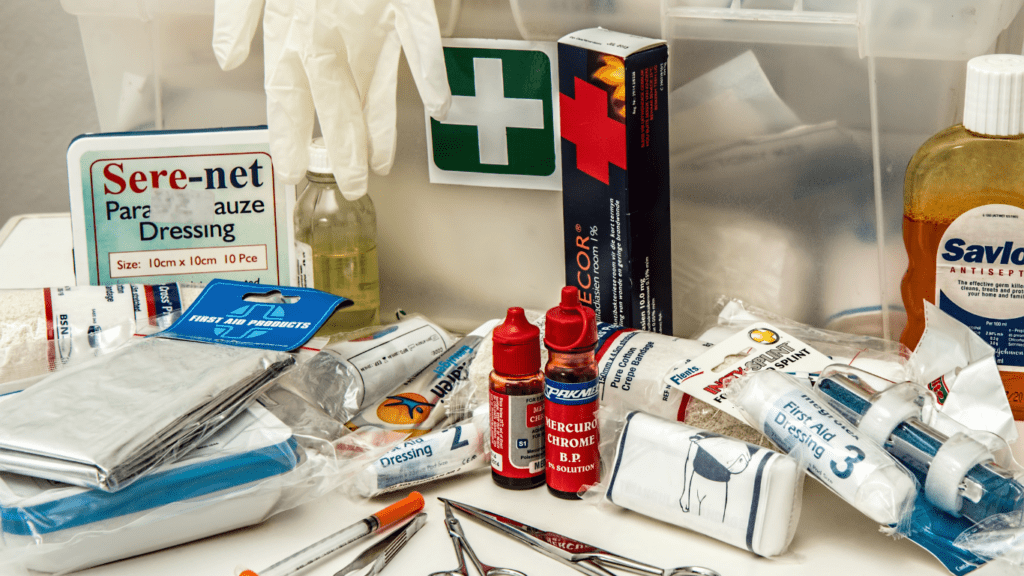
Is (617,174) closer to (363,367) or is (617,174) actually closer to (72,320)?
(363,367)

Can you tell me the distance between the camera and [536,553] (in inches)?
22.3

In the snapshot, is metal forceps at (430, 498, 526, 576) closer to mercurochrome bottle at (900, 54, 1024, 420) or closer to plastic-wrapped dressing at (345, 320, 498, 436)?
plastic-wrapped dressing at (345, 320, 498, 436)

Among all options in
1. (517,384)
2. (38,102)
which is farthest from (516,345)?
(38,102)

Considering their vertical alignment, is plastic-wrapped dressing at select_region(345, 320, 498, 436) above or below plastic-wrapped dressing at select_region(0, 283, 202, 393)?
below

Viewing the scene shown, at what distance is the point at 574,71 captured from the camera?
0.70 m

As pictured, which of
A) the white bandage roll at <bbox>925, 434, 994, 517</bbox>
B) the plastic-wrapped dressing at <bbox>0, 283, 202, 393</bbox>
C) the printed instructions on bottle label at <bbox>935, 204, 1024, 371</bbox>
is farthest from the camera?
the plastic-wrapped dressing at <bbox>0, 283, 202, 393</bbox>

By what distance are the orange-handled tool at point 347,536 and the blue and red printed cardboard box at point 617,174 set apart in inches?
9.1

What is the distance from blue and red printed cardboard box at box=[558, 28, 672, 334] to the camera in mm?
681

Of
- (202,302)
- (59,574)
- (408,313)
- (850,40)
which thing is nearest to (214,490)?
(59,574)

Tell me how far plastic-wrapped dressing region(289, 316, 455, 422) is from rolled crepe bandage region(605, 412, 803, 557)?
218 mm

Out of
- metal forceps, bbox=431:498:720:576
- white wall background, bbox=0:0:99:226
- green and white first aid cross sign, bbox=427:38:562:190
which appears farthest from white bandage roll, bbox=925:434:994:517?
white wall background, bbox=0:0:99:226

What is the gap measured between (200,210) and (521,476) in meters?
Answer: 0.37

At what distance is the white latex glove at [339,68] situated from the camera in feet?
2.40

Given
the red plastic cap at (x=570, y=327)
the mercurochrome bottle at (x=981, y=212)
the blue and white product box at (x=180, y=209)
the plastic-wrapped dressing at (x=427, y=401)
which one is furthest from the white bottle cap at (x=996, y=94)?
the blue and white product box at (x=180, y=209)
